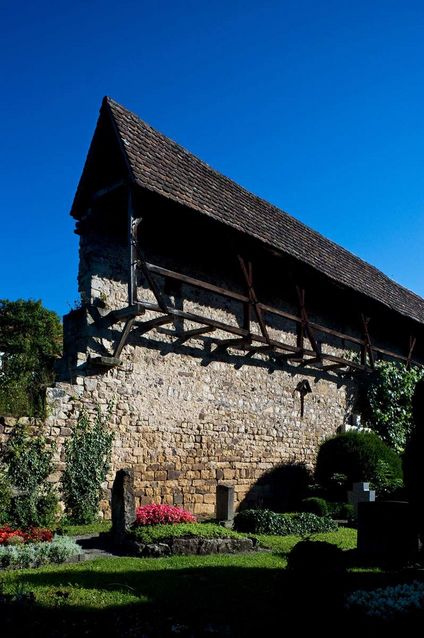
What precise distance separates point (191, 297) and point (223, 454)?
3687 mm

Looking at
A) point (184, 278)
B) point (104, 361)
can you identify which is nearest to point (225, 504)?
point (104, 361)

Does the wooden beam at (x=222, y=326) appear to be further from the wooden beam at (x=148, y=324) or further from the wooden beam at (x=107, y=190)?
the wooden beam at (x=107, y=190)

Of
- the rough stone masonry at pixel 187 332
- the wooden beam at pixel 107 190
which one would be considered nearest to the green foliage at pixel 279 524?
the rough stone masonry at pixel 187 332

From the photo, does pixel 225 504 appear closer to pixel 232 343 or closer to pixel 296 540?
pixel 296 540

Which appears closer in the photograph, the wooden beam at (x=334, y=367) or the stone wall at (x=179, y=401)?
the stone wall at (x=179, y=401)

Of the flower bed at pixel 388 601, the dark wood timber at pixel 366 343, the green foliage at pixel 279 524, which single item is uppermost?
the dark wood timber at pixel 366 343

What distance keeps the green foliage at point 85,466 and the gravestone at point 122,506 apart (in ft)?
5.83

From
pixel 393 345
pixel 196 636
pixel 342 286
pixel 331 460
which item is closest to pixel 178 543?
pixel 196 636

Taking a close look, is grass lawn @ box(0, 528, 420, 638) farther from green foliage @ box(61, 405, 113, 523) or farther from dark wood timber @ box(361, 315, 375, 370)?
dark wood timber @ box(361, 315, 375, 370)

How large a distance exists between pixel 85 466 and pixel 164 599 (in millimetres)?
5509

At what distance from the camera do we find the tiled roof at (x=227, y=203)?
40.4ft

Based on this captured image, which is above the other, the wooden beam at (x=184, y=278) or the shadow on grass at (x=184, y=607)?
the wooden beam at (x=184, y=278)

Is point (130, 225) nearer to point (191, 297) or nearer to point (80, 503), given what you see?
point (191, 297)

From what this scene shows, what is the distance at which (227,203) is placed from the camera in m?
14.5
